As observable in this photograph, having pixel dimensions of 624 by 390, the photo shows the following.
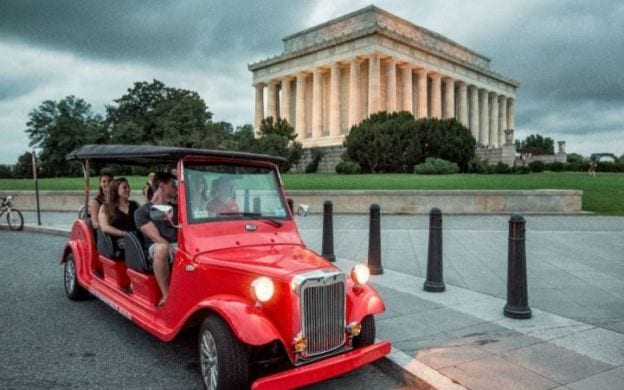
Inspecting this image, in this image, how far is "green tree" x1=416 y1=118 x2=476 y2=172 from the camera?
120ft

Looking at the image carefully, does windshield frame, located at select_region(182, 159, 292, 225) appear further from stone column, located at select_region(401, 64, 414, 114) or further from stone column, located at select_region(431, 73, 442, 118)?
stone column, located at select_region(431, 73, 442, 118)

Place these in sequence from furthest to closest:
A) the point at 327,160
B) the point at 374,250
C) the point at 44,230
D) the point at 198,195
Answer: the point at 327,160
the point at 44,230
the point at 374,250
the point at 198,195

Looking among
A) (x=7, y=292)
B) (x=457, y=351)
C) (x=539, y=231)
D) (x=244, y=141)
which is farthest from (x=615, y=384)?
(x=244, y=141)

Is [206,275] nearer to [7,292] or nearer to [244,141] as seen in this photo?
[7,292]

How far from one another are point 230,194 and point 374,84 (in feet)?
174

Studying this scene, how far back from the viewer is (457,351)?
4383 mm

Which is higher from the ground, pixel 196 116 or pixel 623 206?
pixel 196 116

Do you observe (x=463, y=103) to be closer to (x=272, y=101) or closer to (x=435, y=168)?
(x=272, y=101)

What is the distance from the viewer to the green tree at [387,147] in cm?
3603

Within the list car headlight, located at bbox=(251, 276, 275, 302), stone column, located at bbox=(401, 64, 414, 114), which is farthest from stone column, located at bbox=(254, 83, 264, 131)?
car headlight, located at bbox=(251, 276, 275, 302)

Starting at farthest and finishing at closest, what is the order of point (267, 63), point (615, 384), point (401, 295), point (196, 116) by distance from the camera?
point (267, 63) → point (196, 116) → point (401, 295) → point (615, 384)

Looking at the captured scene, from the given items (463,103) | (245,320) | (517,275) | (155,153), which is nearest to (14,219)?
(155,153)

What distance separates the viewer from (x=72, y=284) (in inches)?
257

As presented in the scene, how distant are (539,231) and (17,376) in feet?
40.5
